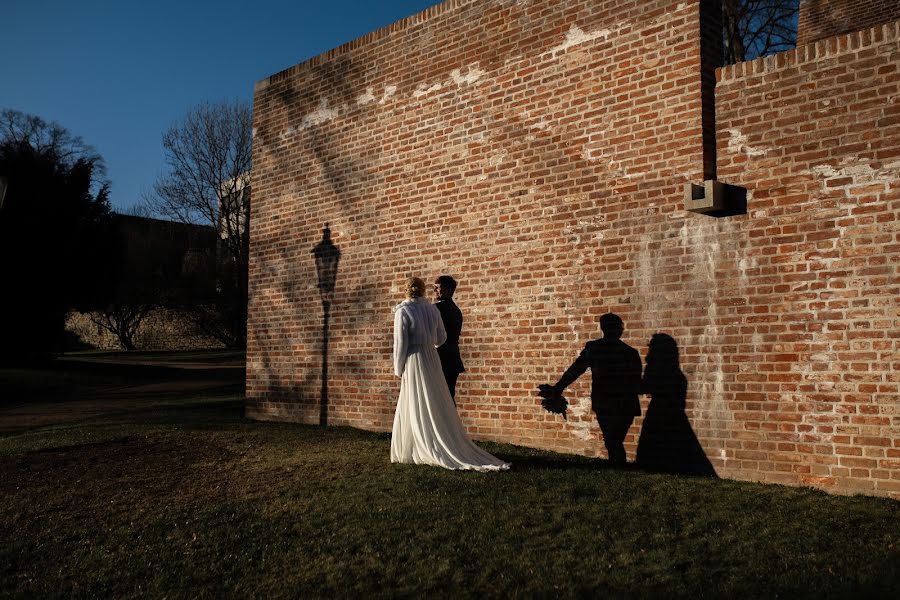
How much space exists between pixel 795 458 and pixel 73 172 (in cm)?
2914

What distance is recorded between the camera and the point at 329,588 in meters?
3.77

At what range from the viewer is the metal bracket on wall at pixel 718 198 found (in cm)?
592

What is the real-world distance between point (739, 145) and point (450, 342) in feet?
10.4

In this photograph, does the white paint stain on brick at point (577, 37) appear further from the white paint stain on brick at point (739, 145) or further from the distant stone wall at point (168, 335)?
the distant stone wall at point (168, 335)

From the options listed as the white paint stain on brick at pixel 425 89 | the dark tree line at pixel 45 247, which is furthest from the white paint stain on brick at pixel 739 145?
the dark tree line at pixel 45 247

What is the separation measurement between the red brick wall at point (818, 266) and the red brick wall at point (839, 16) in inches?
323

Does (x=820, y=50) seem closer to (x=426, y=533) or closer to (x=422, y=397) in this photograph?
(x=422, y=397)

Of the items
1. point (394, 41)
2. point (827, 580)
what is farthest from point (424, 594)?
point (394, 41)

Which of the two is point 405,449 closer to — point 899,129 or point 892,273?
point 892,273

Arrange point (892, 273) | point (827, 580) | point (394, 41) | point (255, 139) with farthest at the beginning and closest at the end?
point (255, 139) < point (394, 41) < point (892, 273) < point (827, 580)

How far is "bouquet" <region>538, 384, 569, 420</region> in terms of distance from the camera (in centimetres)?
702

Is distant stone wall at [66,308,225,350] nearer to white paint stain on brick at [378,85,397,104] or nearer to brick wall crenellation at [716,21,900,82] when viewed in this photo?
white paint stain on brick at [378,85,397,104]

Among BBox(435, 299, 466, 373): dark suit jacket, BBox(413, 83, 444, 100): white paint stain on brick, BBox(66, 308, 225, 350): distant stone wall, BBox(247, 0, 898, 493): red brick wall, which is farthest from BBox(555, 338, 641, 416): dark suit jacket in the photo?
BBox(66, 308, 225, 350): distant stone wall

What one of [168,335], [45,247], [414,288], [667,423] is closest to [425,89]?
[414,288]
